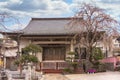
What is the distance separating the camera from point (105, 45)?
3347 cm

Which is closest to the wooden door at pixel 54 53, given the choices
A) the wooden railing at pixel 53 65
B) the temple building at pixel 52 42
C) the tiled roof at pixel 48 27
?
the temple building at pixel 52 42

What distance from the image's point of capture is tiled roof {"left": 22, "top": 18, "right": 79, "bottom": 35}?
114ft

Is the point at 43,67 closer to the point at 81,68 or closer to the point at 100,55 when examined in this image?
the point at 81,68

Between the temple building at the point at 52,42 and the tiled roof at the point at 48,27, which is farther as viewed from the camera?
the tiled roof at the point at 48,27

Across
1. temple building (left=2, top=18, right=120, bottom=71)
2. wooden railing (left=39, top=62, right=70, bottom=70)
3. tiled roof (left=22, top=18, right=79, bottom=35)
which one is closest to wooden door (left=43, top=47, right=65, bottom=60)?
temple building (left=2, top=18, right=120, bottom=71)

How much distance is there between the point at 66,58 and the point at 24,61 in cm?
686

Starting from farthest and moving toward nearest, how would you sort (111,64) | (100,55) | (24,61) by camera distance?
(111,64) → (100,55) → (24,61)

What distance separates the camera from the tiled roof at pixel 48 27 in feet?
114

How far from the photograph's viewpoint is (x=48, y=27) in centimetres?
3728

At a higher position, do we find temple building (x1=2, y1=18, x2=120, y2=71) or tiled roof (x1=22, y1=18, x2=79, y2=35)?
tiled roof (x1=22, y1=18, x2=79, y2=35)

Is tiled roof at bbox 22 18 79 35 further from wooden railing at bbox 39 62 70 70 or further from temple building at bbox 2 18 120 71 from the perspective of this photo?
wooden railing at bbox 39 62 70 70

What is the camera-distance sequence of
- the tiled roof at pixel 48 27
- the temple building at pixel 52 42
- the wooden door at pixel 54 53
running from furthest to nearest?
1. the wooden door at pixel 54 53
2. the tiled roof at pixel 48 27
3. the temple building at pixel 52 42

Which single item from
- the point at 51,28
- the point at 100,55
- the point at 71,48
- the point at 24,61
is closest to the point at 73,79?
the point at 24,61

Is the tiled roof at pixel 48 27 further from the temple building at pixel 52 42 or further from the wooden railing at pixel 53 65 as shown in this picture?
the wooden railing at pixel 53 65
